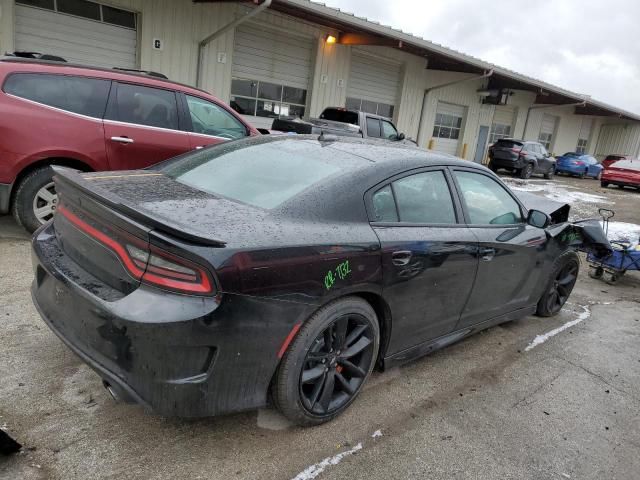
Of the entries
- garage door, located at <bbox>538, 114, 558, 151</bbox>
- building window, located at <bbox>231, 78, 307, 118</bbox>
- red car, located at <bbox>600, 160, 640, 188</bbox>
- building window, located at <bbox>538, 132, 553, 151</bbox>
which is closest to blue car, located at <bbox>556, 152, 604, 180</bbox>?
garage door, located at <bbox>538, 114, 558, 151</bbox>

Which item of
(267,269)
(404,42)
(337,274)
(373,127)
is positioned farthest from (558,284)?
(404,42)

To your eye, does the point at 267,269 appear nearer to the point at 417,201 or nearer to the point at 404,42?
the point at 417,201

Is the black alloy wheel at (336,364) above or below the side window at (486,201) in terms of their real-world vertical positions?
below

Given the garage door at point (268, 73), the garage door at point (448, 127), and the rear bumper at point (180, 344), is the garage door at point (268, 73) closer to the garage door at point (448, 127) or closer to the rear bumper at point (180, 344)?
the garage door at point (448, 127)

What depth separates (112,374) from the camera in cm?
212

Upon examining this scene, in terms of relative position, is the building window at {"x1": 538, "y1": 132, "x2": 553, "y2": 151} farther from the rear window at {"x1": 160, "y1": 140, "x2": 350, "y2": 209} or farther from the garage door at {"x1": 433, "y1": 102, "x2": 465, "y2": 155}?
the rear window at {"x1": 160, "y1": 140, "x2": 350, "y2": 209}

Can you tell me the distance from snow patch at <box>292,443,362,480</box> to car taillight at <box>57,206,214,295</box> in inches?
39.6

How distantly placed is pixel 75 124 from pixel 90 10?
22.3 ft

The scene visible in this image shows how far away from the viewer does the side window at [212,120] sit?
576 cm

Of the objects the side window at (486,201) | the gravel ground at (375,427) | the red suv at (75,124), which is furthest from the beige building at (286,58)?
the side window at (486,201)

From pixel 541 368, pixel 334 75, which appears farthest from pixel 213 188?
pixel 334 75

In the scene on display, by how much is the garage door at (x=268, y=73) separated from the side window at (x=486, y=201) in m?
10.6

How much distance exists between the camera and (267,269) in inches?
84.1

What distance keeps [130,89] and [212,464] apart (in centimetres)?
433
